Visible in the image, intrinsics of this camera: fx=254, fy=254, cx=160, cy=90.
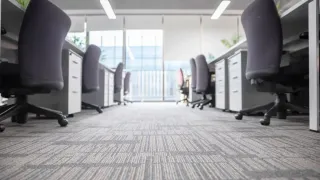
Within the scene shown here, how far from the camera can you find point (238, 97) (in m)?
2.79

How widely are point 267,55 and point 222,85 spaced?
1.61m

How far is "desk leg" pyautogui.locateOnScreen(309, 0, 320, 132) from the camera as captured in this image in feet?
4.69

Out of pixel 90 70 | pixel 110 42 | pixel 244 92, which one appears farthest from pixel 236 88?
pixel 110 42

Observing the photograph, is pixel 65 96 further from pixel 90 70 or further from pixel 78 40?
pixel 78 40

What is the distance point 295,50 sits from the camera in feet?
9.57

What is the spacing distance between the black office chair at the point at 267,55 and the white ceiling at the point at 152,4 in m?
5.11

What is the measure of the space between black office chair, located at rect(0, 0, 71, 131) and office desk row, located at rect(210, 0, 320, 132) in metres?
1.60

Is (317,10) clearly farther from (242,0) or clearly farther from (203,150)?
(242,0)

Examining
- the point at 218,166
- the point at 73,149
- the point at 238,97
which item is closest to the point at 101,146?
the point at 73,149

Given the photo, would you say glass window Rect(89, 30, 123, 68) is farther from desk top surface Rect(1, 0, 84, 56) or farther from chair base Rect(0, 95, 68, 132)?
chair base Rect(0, 95, 68, 132)

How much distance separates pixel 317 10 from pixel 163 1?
5684 millimetres

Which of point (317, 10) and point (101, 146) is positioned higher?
point (317, 10)

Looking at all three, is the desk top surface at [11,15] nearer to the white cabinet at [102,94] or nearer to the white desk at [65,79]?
the white desk at [65,79]

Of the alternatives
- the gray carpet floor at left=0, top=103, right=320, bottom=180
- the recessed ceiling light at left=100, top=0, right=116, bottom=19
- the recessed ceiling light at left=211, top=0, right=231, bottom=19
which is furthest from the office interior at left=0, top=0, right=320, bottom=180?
the recessed ceiling light at left=211, top=0, right=231, bottom=19
